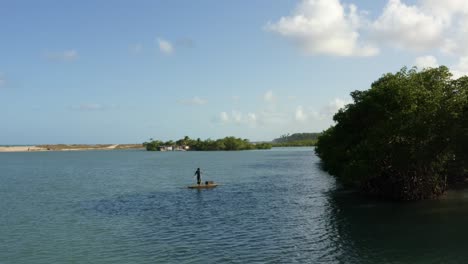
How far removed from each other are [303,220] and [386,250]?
1180 centimetres

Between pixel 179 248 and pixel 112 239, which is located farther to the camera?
pixel 112 239

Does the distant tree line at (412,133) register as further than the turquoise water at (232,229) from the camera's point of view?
Yes

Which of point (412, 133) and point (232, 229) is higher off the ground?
point (412, 133)

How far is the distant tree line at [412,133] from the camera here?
42.6 meters

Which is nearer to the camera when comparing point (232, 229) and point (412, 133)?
point (232, 229)

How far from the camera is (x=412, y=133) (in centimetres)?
4322

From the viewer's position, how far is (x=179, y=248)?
30.0 metres

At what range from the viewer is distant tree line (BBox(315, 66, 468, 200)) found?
140 ft

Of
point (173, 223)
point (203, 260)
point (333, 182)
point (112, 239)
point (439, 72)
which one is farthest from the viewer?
point (333, 182)

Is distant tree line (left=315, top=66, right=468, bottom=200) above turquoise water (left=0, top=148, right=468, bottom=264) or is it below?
above

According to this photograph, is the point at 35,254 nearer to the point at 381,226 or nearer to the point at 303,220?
the point at 303,220

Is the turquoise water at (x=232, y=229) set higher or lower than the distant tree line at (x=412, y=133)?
lower

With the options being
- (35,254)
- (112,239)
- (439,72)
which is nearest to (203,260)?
(112,239)

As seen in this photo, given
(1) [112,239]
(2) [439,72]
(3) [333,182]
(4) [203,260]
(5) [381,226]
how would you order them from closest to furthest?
(4) [203,260], (1) [112,239], (5) [381,226], (2) [439,72], (3) [333,182]
